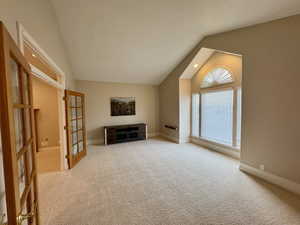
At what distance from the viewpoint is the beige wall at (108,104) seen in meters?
5.28

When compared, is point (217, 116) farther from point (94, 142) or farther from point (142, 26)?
point (94, 142)

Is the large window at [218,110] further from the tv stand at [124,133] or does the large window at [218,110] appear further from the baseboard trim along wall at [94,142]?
the baseboard trim along wall at [94,142]

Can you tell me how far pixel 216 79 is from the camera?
4.30 metres

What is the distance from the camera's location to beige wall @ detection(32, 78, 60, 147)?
445 cm

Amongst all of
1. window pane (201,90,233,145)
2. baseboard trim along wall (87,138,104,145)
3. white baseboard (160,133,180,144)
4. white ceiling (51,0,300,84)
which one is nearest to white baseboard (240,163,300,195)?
window pane (201,90,233,145)

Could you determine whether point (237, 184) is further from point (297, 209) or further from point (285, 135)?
point (285, 135)

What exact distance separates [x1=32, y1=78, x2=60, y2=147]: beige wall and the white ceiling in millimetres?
1055

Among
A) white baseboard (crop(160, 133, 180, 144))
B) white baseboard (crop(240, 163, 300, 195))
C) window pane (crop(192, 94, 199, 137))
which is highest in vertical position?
window pane (crop(192, 94, 199, 137))

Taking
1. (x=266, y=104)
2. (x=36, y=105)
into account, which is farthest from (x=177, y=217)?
(x=36, y=105)

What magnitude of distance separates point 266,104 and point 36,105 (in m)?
6.04

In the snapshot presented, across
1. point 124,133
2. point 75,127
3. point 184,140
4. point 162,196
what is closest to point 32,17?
point 75,127

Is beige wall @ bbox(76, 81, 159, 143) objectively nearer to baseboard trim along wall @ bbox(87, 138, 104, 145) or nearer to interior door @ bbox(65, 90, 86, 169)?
baseboard trim along wall @ bbox(87, 138, 104, 145)

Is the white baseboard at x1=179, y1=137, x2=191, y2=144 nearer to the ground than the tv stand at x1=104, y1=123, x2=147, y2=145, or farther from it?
nearer to the ground

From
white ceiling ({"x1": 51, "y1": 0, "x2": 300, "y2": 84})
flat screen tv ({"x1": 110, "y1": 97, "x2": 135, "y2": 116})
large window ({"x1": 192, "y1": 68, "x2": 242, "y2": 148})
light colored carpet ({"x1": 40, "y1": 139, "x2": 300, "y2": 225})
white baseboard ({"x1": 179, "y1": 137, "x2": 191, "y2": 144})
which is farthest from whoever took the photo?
flat screen tv ({"x1": 110, "y1": 97, "x2": 135, "y2": 116})
